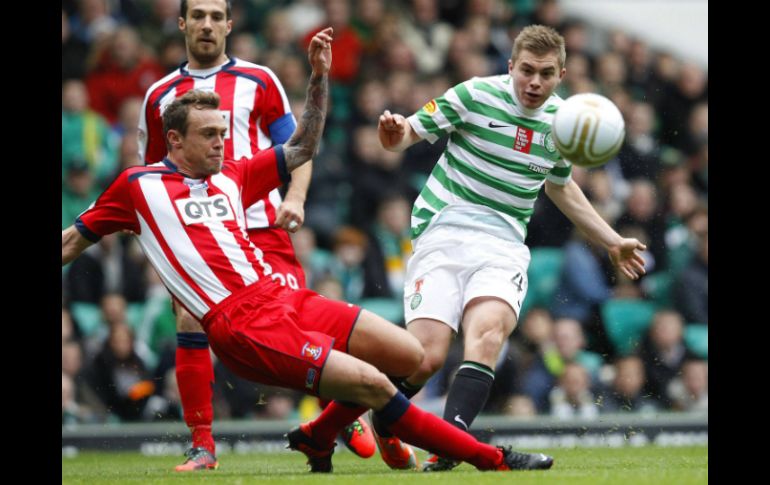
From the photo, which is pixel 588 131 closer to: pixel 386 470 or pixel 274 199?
pixel 274 199

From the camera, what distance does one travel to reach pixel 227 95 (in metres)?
7.07

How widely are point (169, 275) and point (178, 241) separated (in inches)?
7.0

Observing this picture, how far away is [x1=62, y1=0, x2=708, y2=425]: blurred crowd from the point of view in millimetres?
10055

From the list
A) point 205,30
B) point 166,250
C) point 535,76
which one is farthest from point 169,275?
point 535,76

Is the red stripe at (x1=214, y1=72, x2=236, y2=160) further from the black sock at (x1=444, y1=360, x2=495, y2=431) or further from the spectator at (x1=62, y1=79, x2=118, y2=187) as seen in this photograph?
the spectator at (x1=62, y1=79, x2=118, y2=187)

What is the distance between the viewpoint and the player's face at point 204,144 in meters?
6.08

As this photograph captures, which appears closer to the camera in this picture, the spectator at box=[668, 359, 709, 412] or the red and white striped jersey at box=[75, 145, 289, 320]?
the red and white striped jersey at box=[75, 145, 289, 320]

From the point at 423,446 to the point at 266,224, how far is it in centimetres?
181

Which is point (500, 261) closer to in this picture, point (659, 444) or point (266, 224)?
point (266, 224)

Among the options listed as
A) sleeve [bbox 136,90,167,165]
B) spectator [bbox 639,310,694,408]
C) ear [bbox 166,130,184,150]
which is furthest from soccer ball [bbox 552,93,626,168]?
spectator [bbox 639,310,694,408]

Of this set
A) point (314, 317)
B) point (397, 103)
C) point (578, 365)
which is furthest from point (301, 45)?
point (314, 317)

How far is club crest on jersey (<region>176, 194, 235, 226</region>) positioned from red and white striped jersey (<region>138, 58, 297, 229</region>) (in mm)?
864

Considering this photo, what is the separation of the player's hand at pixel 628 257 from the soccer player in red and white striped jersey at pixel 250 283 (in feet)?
4.84
